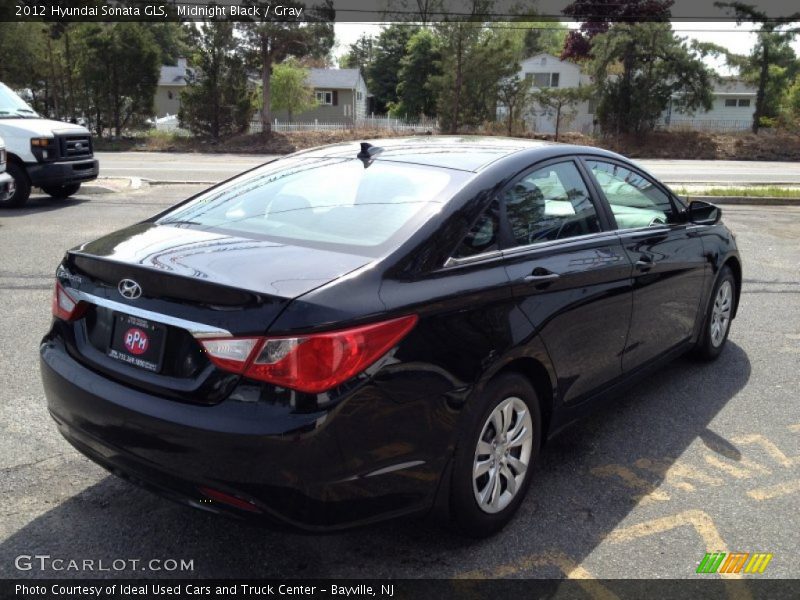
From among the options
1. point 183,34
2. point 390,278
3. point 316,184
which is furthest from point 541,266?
point 183,34

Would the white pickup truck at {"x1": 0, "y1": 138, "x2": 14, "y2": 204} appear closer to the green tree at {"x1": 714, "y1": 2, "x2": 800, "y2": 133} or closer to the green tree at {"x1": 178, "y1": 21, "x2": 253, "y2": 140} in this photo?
the green tree at {"x1": 178, "y1": 21, "x2": 253, "y2": 140}

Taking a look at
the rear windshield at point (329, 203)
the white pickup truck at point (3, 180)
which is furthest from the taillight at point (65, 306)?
the white pickup truck at point (3, 180)

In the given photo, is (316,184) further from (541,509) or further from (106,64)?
(106,64)

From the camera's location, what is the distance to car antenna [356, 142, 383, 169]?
3.63 meters

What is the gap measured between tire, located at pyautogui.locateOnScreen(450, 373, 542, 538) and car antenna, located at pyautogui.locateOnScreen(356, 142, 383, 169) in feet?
4.28

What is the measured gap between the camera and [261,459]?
2385mm

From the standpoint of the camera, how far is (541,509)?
131 inches

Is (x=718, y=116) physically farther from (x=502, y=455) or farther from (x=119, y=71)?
(x=502, y=455)

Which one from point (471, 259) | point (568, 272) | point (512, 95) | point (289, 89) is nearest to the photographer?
point (471, 259)

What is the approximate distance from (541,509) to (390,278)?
1.39 meters

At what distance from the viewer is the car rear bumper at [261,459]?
Result: 93.9 inches

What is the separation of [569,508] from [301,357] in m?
1.63

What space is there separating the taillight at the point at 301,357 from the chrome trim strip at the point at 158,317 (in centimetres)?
3

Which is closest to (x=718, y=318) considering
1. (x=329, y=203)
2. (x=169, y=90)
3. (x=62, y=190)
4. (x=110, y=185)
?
(x=329, y=203)
